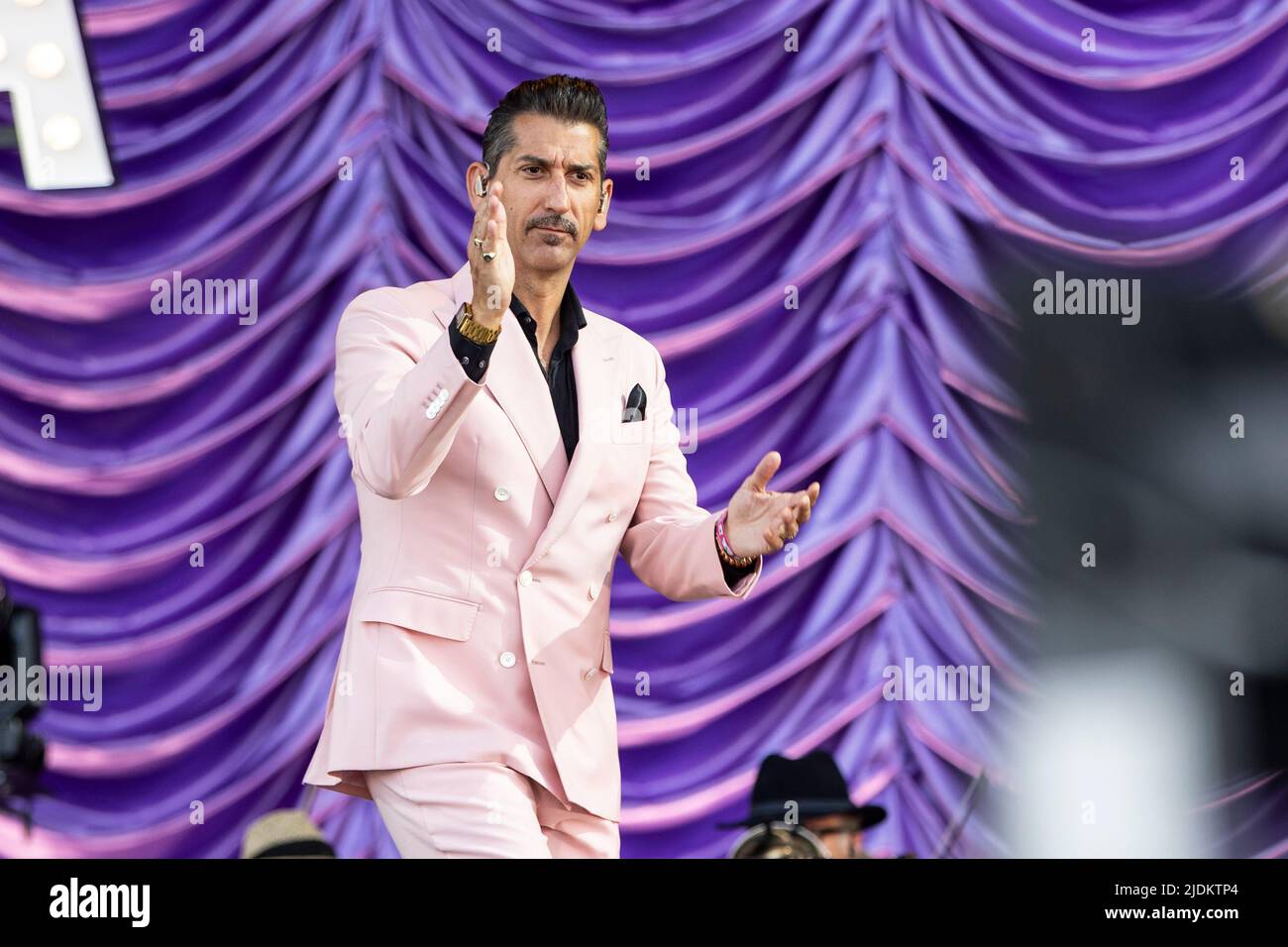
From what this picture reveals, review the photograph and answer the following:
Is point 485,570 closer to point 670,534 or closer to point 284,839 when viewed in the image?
point 670,534

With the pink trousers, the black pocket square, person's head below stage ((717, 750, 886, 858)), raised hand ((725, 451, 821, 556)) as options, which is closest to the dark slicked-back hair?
the black pocket square

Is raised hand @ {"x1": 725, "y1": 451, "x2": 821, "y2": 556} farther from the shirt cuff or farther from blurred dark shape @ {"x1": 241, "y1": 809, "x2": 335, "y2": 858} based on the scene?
blurred dark shape @ {"x1": 241, "y1": 809, "x2": 335, "y2": 858}

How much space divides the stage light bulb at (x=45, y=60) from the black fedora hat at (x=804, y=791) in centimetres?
219

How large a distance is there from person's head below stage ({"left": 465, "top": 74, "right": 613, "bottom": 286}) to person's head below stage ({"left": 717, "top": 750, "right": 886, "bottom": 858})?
130 centimetres

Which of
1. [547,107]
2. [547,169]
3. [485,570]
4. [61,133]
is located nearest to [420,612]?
[485,570]

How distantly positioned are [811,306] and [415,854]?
6.23ft

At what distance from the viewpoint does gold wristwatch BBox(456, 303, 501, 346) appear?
2.26 meters

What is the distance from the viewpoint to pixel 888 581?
12.5 ft

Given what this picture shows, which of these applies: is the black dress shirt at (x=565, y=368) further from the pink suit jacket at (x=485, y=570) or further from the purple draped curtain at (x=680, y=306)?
the purple draped curtain at (x=680, y=306)

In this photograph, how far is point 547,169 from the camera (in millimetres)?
2584

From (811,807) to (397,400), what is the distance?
160 centimetres
